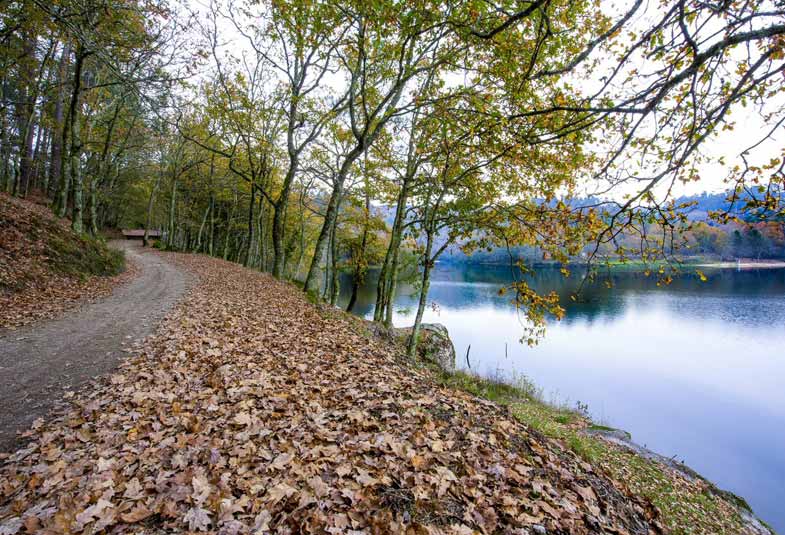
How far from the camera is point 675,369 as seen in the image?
68.6ft

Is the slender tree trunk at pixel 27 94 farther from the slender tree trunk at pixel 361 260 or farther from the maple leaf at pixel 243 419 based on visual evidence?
the maple leaf at pixel 243 419

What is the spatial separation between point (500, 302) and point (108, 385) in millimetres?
39810

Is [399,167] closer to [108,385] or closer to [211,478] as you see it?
[108,385]

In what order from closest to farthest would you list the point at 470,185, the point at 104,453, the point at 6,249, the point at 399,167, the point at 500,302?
the point at 104,453
the point at 6,249
the point at 470,185
the point at 399,167
the point at 500,302

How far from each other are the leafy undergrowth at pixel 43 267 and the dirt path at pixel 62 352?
0.73 m

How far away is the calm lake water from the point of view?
12.9m

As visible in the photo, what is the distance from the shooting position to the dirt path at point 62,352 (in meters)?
5.12

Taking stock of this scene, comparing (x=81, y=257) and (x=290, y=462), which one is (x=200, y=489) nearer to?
(x=290, y=462)

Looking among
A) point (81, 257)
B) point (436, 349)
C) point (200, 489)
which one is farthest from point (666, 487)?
point (81, 257)

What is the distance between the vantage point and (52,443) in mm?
4312

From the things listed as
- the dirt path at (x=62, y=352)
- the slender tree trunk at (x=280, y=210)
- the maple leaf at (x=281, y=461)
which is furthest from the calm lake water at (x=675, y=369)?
the dirt path at (x=62, y=352)

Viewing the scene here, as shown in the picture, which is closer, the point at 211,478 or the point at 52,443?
the point at 211,478

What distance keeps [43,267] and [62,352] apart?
6.59m

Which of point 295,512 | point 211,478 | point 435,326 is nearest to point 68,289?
point 211,478
